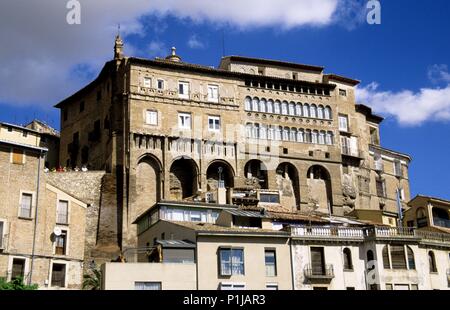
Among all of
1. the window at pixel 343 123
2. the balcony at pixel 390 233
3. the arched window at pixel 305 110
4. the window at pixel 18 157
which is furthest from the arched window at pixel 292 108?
the window at pixel 18 157

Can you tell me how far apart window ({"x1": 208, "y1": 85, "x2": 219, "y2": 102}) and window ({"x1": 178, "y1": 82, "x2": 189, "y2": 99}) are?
8.03 ft

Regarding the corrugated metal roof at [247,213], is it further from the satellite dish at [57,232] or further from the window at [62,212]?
the satellite dish at [57,232]

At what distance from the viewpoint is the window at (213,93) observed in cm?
7269

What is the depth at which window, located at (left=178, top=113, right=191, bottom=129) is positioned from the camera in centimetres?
6981

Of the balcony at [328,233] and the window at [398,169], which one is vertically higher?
the window at [398,169]

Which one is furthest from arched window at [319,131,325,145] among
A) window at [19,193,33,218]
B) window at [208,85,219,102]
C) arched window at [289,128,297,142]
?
Result: window at [19,193,33,218]

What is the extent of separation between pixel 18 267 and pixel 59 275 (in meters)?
3.13

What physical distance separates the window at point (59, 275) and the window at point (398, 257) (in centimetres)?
2165

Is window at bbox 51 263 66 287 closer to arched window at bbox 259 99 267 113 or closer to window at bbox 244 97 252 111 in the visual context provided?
window at bbox 244 97 252 111

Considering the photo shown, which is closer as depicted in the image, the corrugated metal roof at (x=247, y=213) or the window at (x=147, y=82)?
the corrugated metal roof at (x=247, y=213)

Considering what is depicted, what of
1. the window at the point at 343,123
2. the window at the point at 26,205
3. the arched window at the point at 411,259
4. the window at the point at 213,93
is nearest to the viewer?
the window at the point at 26,205

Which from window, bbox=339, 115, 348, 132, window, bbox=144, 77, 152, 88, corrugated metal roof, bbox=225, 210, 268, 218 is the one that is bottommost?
corrugated metal roof, bbox=225, 210, 268, 218

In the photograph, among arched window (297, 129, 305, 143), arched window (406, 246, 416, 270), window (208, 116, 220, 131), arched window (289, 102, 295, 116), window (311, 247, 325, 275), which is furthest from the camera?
arched window (289, 102, 295, 116)
